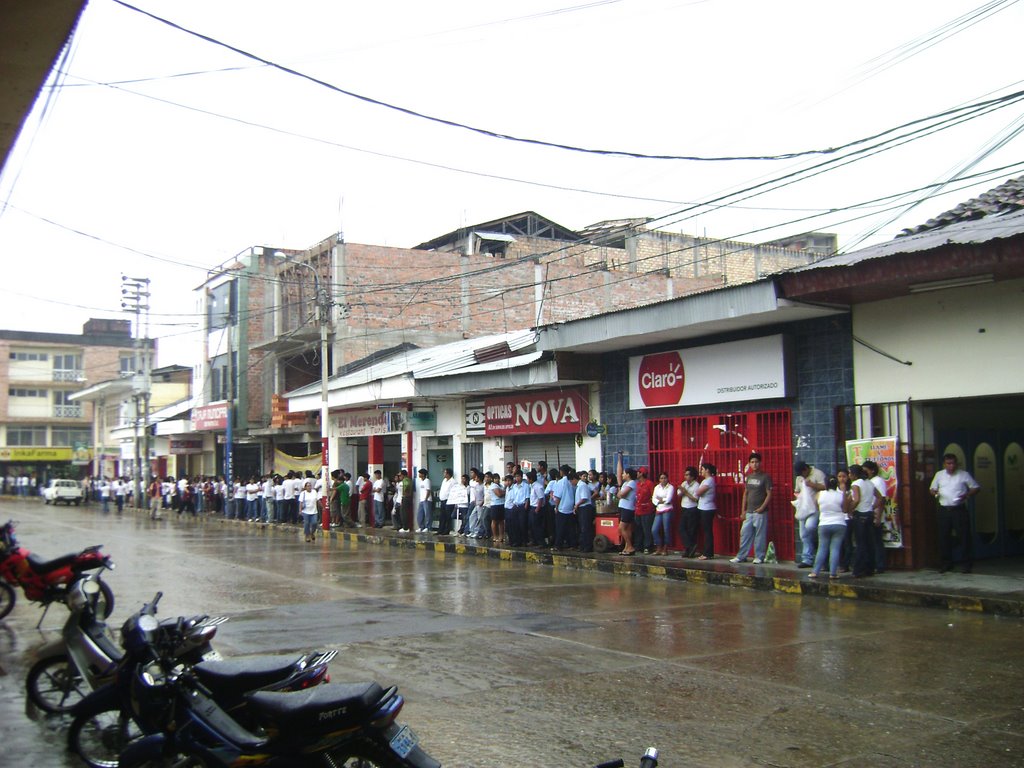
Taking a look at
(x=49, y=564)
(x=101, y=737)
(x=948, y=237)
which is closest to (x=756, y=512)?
(x=948, y=237)

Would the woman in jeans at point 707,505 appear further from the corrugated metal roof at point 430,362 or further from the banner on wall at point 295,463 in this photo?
the banner on wall at point 295,463

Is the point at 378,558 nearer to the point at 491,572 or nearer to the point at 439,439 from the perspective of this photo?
the point at 491,572

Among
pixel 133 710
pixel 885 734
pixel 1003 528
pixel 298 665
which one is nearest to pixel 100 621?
pixel 133 710

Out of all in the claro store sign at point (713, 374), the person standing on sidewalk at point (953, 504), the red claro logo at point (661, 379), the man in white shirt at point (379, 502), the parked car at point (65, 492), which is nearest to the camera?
the person standing on sidewalk at point (953, 504)

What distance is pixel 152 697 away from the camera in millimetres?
5457

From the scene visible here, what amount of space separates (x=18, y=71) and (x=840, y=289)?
11502 mm

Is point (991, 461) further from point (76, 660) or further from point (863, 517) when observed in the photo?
point (76, 660)

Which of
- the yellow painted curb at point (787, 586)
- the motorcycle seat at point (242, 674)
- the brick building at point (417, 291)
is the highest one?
the brick building at point (417, 291)

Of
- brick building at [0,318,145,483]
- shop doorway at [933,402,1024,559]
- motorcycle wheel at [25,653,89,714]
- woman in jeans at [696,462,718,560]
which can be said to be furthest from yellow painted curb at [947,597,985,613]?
brick building at [0,318,145,483]

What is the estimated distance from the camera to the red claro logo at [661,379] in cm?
1878

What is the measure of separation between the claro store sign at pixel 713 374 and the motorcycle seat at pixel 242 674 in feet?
42.5

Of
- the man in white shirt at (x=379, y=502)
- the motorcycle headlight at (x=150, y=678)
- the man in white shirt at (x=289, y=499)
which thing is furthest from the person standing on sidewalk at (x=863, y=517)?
the man in white shirt at (x=289, y=499)

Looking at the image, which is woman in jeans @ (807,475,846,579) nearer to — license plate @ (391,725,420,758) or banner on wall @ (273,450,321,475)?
license plate @ (391,725,420,758)

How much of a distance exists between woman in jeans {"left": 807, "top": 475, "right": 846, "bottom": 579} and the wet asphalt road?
1.03 m
